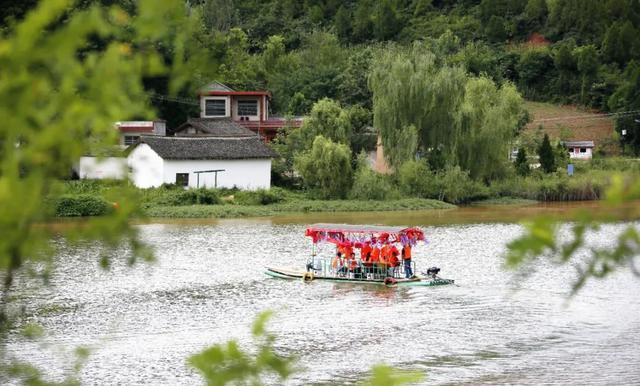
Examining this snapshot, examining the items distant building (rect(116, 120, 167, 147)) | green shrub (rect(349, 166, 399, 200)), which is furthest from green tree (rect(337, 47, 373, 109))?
green shrub (rect(349, 166, 399, 200))

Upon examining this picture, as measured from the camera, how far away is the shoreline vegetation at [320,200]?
1436 inches

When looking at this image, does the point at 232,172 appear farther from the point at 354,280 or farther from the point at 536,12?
the point at 536,12

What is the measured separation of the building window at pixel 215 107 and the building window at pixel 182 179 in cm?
1105

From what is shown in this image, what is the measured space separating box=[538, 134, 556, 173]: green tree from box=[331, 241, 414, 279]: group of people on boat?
73.1 ft

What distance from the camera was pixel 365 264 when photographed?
23.9m

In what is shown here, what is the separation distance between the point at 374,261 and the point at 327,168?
54.4 feet

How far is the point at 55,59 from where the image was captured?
314cm

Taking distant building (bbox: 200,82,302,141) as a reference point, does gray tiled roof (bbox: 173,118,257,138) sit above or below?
below

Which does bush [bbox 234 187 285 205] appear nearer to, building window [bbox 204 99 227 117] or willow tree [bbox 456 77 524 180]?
willow tree [bbox 456 77 524 180]

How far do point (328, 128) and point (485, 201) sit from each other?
22.3 feet

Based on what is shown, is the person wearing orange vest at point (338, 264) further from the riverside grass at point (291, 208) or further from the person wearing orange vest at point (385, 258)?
the riverside grass at point (291, 208)

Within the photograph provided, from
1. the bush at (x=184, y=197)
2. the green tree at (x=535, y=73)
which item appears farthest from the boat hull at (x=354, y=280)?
the green tree at (x=535, y=73)

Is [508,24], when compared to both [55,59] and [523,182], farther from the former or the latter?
[55,59]

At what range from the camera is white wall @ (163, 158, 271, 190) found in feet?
135
